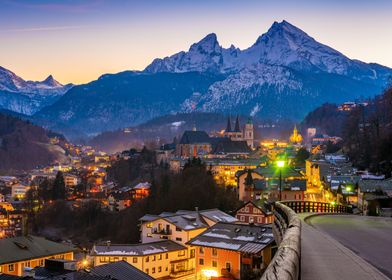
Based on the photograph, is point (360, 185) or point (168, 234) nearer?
point (360, 185)

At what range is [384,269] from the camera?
32.1 ft

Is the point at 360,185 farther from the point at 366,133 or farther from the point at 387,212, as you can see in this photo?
the point at 366,133

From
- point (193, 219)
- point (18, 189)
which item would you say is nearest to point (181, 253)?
point (193, 219)

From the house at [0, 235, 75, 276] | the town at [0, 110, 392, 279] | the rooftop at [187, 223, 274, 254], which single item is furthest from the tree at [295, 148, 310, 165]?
the house at [0, 235, 75, 276]

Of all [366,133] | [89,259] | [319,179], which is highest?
[366,133]

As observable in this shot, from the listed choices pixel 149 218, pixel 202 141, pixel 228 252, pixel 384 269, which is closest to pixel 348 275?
pixel 384 269

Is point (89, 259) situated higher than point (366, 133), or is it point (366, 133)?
point (366, 133)

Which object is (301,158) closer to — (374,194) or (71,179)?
(374,194)

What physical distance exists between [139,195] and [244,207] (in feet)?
127

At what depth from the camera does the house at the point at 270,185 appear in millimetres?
65938

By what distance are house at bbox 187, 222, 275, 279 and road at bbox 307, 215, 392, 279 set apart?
616 inches

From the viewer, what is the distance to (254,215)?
54438mm

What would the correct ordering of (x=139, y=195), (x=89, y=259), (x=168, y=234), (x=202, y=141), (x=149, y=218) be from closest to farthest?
(x=89, y=259), (x=168, y=234), (x=149, y=218), (x=139, y=195), (x=202, y=141)

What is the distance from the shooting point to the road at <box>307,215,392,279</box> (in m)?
11.0
